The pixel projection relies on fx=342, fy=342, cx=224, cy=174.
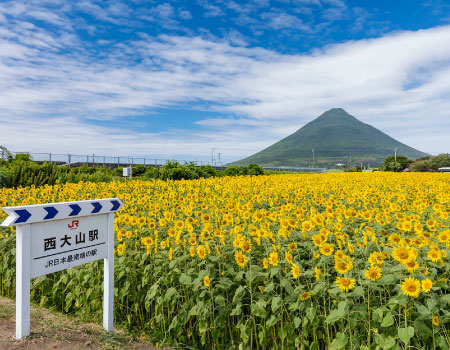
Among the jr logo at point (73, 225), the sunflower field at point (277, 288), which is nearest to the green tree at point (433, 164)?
the sunflower field at point (277, 288)

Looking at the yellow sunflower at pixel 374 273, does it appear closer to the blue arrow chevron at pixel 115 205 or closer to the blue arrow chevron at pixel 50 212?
the blue arrow chevron at pixel 115 205

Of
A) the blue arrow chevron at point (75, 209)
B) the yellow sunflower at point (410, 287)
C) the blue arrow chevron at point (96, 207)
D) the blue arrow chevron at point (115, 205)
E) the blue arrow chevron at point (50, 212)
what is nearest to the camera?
the yellow sunflower at point (410, 287)

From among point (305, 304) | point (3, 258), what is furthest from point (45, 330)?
point (305, 304)

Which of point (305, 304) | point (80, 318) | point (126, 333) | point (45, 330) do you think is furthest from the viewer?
point (80, 318)

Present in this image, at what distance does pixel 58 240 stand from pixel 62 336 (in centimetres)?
88

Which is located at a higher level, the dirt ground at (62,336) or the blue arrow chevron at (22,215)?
the blue arrow chevron at (22,215)

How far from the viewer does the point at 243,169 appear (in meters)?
20.7

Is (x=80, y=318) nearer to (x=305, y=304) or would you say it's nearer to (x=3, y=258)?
(x=3, y=258)

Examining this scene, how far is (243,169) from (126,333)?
691 inches

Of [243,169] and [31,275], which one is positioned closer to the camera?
[31,275]

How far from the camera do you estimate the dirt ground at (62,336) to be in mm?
2855

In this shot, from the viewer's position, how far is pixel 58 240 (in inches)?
116

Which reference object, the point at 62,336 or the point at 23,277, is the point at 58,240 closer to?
the point at 23,277

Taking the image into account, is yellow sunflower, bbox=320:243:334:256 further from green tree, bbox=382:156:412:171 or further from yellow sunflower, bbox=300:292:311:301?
green tree, bbox=382:156:412:171
